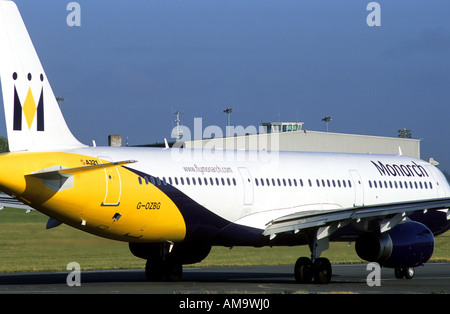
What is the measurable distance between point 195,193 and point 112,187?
3.35 meters

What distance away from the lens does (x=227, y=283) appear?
29047 millimetres

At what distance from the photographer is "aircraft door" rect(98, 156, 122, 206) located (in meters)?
25.0

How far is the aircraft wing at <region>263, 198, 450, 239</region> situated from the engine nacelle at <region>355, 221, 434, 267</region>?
17.6 inches

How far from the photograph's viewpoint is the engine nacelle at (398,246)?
28484 millimetres

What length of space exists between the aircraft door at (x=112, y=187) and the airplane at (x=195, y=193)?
0.09 feet

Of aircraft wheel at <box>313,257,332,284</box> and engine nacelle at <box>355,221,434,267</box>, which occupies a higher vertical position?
engine nacelle at <box>355,221,434,267</box>

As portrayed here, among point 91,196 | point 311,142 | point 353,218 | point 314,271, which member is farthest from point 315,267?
point 311,142

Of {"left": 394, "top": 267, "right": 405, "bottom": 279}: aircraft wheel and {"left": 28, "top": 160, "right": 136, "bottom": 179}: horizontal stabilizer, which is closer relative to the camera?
{"left": 28, "top": 160, "right": 136, "bottom": 179}: horizontal stabilizer

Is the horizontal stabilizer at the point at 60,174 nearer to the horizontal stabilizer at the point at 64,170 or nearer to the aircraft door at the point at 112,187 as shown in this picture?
the horizontal stabilizer at the point at 64,170

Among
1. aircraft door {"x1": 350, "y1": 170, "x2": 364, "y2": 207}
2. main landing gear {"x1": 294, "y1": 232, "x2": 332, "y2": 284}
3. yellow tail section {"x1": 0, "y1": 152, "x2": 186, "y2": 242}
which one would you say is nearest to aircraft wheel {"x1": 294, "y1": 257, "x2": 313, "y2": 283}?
main landing gear {"x1": 294, "y1": 232, "x2": 332, "y2": 284}

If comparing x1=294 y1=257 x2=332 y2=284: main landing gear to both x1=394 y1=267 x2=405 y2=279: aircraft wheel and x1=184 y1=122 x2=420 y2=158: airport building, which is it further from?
x1=184 y1=122 x2=420 y2=158: airport building

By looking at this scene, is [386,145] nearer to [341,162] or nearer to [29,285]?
[341,162]
